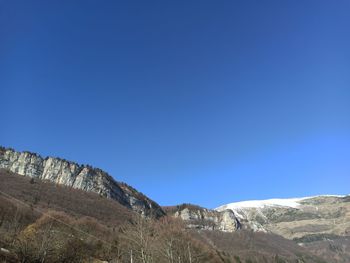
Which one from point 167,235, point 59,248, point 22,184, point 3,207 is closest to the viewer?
point 59,248

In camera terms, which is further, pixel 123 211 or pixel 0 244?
pixel 123 211

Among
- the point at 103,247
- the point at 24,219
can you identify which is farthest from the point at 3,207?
the point at 103,247

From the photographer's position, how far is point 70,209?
16325 cm

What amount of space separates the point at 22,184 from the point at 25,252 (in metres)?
146

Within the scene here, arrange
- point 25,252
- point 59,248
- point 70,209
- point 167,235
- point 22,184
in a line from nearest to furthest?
point 25,252, point 59,248, point 167,235, point 70,209, point 22,184

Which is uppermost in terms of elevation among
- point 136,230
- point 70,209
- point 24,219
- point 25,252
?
point 70,209

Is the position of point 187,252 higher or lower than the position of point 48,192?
lower

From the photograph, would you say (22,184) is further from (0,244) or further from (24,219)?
(0,244)

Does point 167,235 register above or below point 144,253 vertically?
above

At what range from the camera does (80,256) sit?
189 feet

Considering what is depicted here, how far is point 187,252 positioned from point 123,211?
439 ft

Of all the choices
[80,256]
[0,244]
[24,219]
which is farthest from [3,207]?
[0,244]

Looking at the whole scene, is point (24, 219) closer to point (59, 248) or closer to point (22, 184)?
point (59, 248)

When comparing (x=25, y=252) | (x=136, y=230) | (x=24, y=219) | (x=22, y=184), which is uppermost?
(x=22, y=184)
